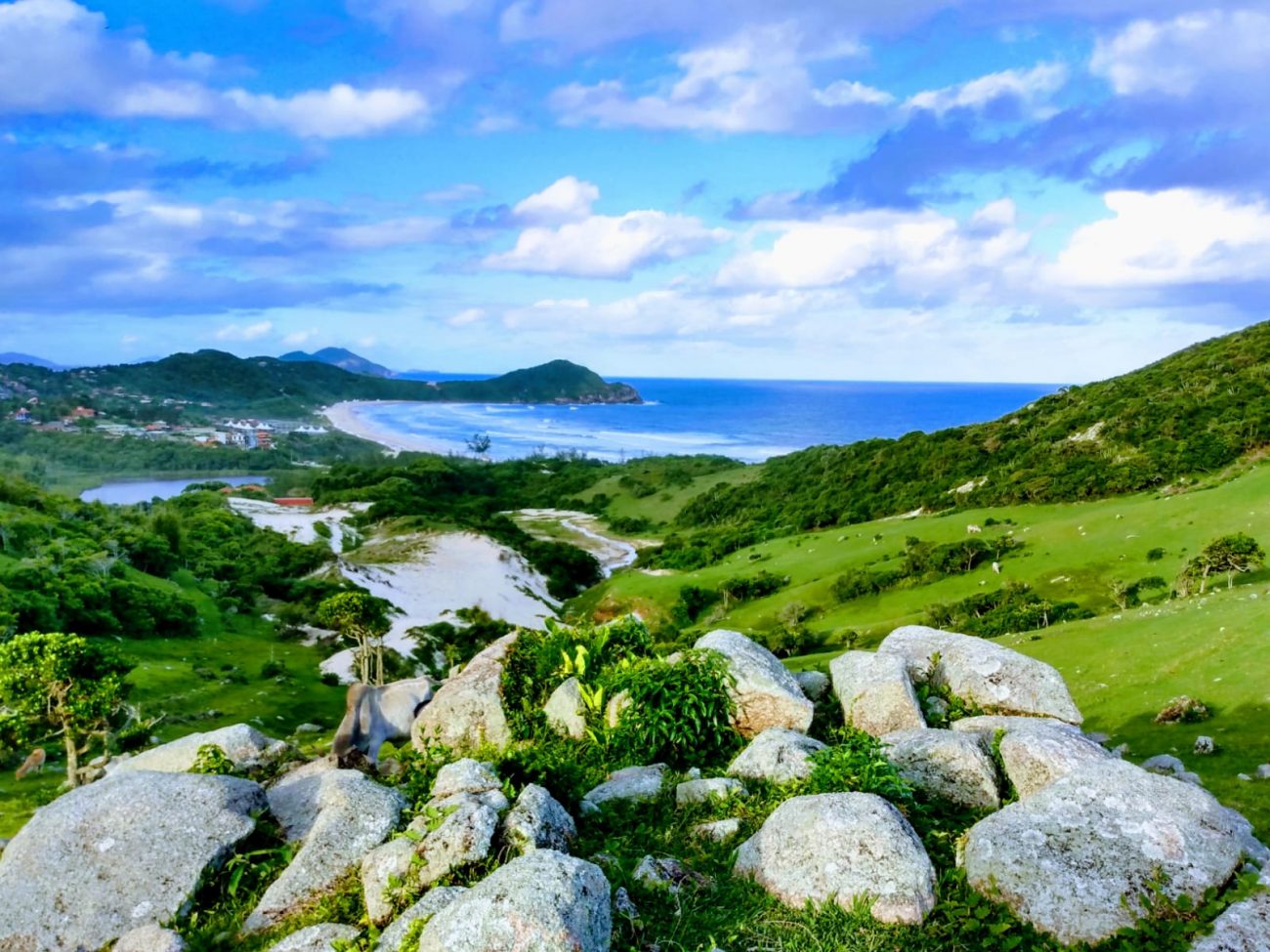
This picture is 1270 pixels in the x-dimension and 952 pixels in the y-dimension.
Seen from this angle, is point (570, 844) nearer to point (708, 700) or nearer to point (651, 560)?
point (708, 700)

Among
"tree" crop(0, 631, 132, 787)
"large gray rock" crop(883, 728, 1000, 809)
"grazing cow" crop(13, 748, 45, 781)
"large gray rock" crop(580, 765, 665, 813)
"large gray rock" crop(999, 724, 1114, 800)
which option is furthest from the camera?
"grazing cow" crop(13, 748, 45, 781)

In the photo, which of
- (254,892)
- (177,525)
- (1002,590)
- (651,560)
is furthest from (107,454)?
(254,892)

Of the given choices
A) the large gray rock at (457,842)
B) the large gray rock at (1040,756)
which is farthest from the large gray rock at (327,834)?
the large gray rock at (1040,756)

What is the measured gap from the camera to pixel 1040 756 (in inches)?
399

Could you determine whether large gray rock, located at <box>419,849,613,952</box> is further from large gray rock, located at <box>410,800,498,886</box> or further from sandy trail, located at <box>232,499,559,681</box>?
sandy trail, located at <box>232,499,559,681</box>

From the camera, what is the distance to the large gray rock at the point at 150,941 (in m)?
7.73

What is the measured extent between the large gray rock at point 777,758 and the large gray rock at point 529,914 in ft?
14.4

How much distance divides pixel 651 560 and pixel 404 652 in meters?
45.6

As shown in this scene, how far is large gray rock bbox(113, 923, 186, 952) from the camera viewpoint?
7.73 m

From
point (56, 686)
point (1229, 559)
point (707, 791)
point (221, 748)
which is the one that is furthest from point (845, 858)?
point (1229, 559)

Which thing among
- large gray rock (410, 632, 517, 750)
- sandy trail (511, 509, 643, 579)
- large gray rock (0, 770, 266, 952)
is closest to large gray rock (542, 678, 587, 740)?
large gray rock (410, 632, 517, 750)

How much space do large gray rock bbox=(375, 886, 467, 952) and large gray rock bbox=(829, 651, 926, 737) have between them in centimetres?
774

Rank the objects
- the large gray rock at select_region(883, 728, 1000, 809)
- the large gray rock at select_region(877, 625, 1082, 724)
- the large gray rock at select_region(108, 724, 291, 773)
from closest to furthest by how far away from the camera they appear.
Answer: the large gray rock at select_region(883, 728, 1000, 809)
the large gray rock at select_region(108, 724, 291, 773)
the large gray rock at select_region(877, 625, 1082, 724)

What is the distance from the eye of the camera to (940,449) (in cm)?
10462
